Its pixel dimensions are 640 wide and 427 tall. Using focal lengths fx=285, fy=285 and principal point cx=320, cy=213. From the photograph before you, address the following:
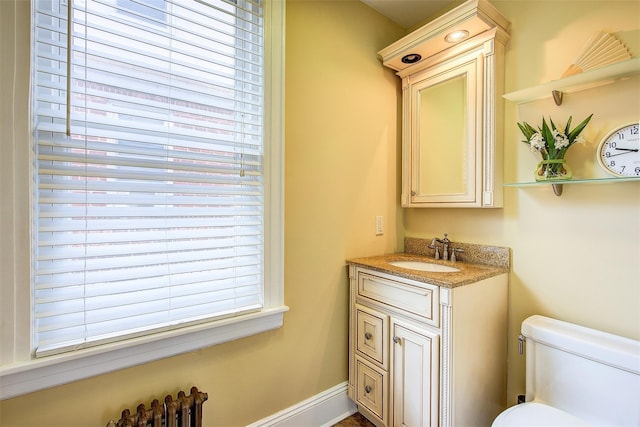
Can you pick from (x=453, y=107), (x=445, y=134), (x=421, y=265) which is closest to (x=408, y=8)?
(x=453, y=107)

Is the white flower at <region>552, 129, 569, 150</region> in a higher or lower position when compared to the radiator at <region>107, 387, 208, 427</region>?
higher

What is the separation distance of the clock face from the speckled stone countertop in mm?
572

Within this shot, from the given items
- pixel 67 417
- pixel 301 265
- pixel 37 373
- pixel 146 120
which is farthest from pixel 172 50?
pixel 67 417

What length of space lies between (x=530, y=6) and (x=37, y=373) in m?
2.61

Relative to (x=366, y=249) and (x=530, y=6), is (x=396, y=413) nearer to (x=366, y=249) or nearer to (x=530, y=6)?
(x=366, y=249)

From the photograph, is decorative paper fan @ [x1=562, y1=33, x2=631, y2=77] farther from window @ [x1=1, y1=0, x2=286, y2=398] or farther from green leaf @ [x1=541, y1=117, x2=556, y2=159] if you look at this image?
window @ [x1=1, y1=0, x2=286, y2=398]

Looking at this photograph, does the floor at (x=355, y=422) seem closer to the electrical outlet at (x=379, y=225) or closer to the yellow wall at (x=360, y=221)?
the yellow wall at (x=360, y=221)

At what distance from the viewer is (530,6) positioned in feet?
4.77

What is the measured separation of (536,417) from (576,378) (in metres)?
0.24

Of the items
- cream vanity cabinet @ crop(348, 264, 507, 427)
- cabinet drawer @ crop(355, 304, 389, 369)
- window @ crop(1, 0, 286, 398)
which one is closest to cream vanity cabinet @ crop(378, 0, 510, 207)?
cream vanity cabinet @ crop(348, 264, 507, 427)

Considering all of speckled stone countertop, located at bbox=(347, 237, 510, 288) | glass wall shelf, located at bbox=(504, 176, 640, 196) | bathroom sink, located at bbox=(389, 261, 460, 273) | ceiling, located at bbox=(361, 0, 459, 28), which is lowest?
bathroom sink, located at bbox=(389, 261, 460, 273)

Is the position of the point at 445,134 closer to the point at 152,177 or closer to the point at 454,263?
the point at 454,263

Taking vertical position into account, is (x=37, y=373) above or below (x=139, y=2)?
below

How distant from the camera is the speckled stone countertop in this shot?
129 centimetres
